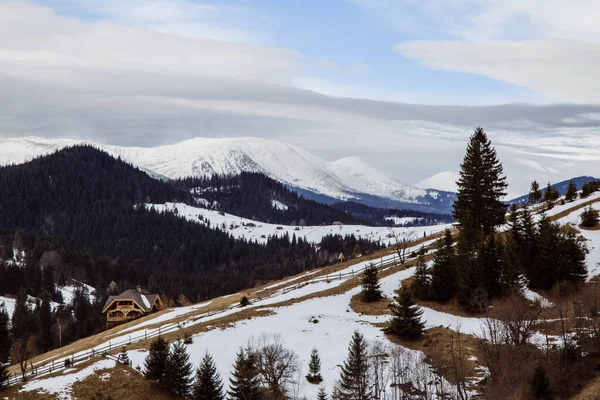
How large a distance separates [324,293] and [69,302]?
12507 cm

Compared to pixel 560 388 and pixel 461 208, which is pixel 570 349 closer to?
pixel 560 388

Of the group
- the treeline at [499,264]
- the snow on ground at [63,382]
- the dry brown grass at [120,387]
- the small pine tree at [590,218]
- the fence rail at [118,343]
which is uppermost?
the small pine tree at [590,218]

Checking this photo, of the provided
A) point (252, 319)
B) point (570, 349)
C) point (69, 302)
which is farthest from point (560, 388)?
point (69, 302)

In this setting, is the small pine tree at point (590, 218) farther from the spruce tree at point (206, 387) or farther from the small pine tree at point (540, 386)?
the spruce tree at point (206, 387)

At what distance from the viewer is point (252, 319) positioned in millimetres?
57281

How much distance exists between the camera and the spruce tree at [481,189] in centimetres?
7625

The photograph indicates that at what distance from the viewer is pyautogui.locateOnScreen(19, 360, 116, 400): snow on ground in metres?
38.1

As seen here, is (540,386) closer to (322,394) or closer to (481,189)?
(322,394)

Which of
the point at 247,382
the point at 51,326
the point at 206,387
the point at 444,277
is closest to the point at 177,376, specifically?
the point at 206,387

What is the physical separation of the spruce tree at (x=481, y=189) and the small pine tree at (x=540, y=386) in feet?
137

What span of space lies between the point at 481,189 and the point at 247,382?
5173 centimetres

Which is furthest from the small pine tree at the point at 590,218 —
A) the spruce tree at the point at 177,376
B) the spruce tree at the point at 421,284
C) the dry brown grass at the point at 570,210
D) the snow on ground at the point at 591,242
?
the spruce tree at the point at 177,376

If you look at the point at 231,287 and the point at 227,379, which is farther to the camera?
the point at 231,287

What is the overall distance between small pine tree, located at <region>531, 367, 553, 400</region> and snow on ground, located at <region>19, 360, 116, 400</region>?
108ft
